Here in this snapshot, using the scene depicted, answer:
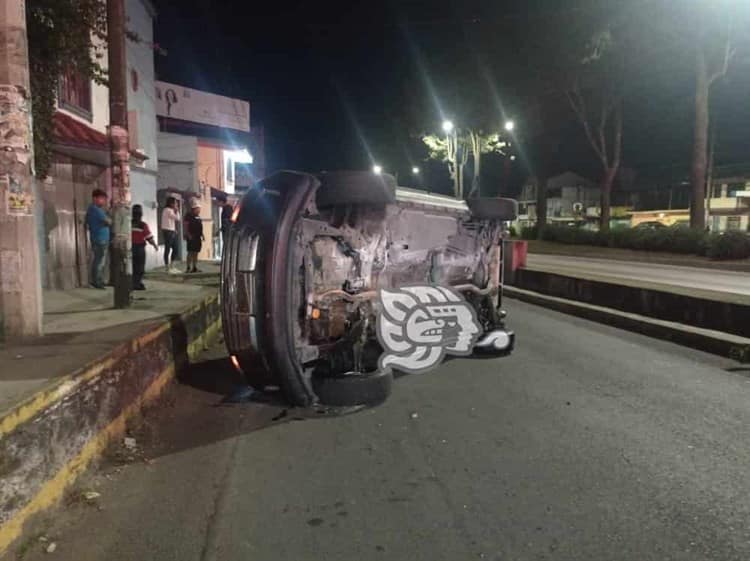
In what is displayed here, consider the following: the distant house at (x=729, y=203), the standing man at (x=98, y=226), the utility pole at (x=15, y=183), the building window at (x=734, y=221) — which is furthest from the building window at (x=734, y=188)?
the utility pole at (x=15, y=183)

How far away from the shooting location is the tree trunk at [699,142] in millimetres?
23984

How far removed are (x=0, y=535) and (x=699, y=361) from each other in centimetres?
689

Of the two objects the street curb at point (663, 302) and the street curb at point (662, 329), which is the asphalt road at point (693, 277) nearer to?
the street curb at point (663, 302)

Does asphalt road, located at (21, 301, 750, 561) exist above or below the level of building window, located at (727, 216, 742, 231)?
below

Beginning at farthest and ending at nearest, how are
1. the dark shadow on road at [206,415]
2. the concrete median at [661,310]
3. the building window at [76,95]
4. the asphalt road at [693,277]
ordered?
the asphalt road at [693,277] < the building window at [76,95] < the concrete median at [661,310] < the dark shadow on road at [206,415]

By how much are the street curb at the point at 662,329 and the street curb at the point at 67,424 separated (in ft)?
20.8

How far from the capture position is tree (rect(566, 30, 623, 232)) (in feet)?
87.6

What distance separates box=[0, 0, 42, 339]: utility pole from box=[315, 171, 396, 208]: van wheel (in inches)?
96.4

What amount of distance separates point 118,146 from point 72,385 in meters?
4.96

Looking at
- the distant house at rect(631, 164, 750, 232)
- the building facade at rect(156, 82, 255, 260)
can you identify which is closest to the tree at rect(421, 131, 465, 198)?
the building facade at rect(156, 82, 255, 260)

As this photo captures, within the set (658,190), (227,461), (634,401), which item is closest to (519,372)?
(634,401)

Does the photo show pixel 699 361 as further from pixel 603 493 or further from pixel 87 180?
pixel 87 180

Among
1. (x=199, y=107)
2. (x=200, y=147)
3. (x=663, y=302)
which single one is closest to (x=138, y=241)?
(x=663, y=302)

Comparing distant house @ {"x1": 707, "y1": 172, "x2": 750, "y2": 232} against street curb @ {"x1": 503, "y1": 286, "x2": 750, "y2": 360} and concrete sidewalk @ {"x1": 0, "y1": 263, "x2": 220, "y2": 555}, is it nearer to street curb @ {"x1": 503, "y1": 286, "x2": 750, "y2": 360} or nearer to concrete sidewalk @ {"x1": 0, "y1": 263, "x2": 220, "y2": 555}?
street curb @ {"x1": 503, "y1": 286, "x2": 750, "y2": 360}
